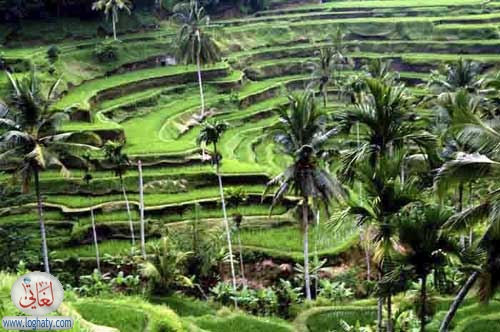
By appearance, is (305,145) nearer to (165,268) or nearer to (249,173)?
(165,268)

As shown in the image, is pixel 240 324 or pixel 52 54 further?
pixel 52 54

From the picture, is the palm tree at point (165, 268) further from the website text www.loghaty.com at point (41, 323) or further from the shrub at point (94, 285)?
the website text www.loghaty.com at point (41, 323)

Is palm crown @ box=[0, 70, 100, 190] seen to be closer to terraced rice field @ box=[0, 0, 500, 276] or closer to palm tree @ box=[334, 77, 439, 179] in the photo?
terraced rice field @ box=[0, 0, 500, 276]

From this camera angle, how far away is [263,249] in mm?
27406

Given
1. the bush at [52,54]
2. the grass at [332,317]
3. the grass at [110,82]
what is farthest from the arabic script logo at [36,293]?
the bush at [52,54]

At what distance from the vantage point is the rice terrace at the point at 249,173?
557 inches

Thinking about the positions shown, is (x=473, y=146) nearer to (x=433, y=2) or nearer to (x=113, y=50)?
(x=113, y=50)

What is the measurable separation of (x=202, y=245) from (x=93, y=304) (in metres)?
10.5

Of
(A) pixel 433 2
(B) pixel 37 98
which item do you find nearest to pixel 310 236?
(B) pixel 37 98

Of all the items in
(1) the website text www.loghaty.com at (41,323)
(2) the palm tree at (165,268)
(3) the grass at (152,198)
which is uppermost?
(1) the website text www.loghaty.com at (41,323)

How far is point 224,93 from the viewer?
167 ft

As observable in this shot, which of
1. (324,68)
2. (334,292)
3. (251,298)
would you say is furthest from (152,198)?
(324,68)

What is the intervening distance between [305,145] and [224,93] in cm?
3119

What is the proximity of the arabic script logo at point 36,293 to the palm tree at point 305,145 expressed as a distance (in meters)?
12.8
